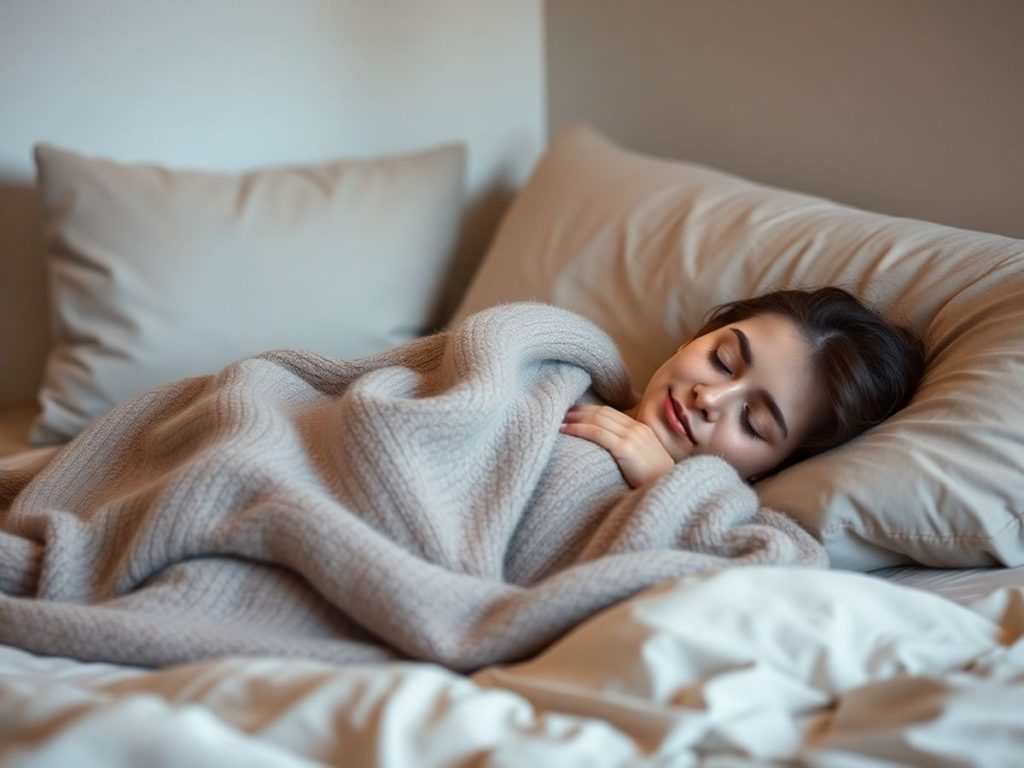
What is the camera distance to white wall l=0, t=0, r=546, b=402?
76.4 inches

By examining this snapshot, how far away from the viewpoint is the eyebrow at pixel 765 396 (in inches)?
52.2

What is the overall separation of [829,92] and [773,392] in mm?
759

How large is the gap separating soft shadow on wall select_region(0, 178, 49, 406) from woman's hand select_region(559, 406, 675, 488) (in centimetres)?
114

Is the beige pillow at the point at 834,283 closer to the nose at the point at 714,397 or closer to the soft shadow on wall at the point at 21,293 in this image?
the nose at the point at 714,397

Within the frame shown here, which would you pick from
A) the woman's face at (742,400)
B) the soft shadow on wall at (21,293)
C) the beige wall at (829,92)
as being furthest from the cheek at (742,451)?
the soft shadow on wall at (21,293)

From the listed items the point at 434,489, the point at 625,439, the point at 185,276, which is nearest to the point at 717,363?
the point at 625,439

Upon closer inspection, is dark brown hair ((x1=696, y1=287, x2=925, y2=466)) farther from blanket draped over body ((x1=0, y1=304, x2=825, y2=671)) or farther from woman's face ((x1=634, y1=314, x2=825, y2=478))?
blanket draped over body ((x1=0, y1=304, x2=825, y2=671))

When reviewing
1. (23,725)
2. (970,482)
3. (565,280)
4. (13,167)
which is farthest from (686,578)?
(13,167)

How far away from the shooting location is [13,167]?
6.40 feet

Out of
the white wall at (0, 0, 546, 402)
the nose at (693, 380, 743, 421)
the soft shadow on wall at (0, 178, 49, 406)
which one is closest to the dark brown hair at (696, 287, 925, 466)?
the nose at (693, 380, 743, 421)

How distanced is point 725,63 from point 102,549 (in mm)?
1393

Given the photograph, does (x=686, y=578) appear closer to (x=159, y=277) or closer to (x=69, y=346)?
(x=159, y=277)

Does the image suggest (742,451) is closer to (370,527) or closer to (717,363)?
(717,363)

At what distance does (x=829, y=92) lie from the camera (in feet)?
6.14
